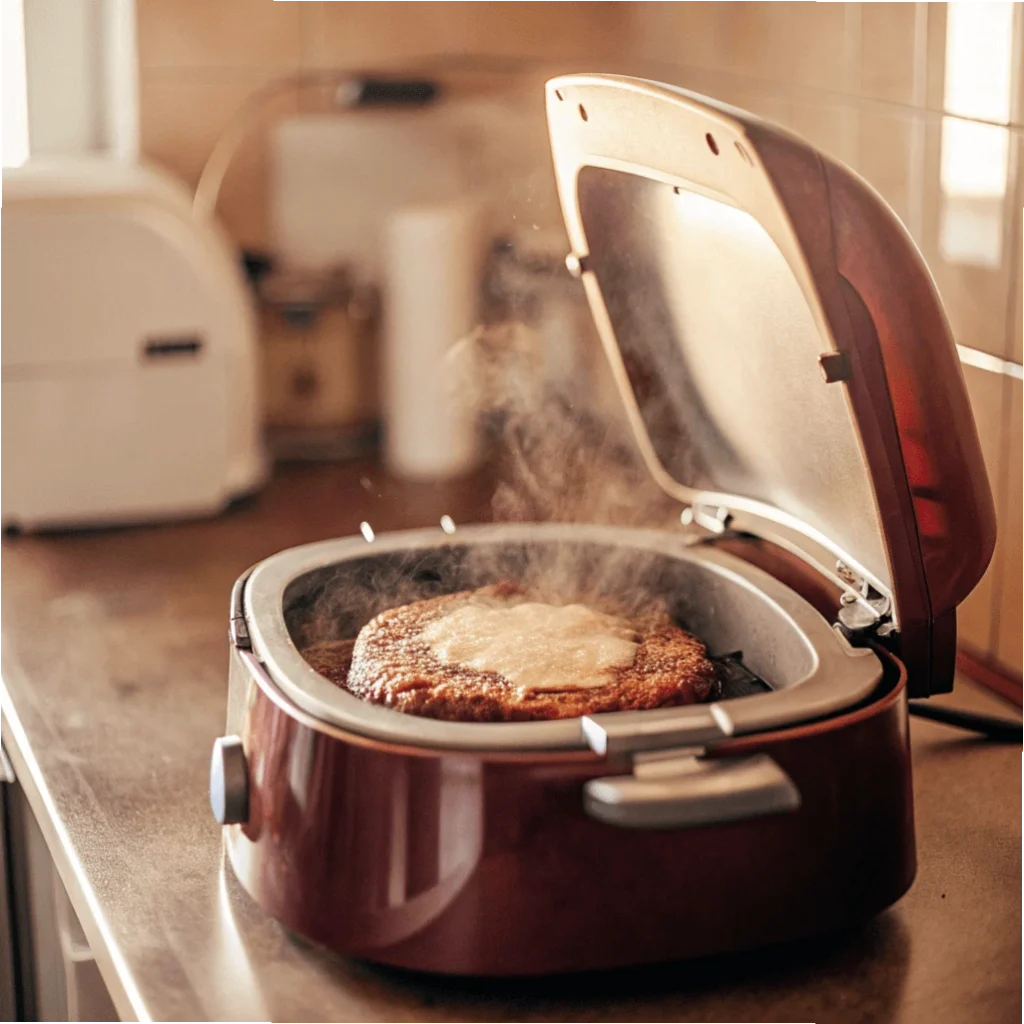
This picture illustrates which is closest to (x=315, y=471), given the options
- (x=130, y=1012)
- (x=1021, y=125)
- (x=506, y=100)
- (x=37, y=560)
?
(x=37, y=560)

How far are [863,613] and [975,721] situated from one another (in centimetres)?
27

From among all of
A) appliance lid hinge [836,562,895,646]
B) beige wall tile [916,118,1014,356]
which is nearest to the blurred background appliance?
beige wall tile [916,118,1014,356]

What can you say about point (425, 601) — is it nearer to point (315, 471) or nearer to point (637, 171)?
point (637, 171)

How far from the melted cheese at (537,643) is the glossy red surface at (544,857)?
0.12 meters

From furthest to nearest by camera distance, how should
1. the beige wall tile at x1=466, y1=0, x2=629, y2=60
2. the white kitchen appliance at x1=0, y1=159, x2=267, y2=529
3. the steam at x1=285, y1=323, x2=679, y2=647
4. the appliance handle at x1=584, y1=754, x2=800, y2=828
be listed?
the beige wall tile at x1=466, y1=0, x2=629, y2=60 → the white kitchen appliance at x1=0, y1=159, x2=267, y2=529 → the steam at x1=285, y1=323, x2=679, y2=647 → the appliance handle at x1=584, y1=754, x2=800, y2=828

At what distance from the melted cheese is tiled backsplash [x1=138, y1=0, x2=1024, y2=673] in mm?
431

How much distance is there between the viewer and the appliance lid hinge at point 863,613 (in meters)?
0.88

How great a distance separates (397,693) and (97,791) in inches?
12.7

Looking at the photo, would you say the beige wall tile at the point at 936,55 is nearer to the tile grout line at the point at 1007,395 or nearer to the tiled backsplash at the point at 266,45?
the tile grout line at the point at 1007,395

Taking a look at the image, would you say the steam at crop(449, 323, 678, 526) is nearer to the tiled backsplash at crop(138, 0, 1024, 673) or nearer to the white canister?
the white canister

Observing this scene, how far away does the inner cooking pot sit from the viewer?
2.44ft

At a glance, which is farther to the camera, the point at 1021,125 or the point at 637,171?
the point at 1021,125

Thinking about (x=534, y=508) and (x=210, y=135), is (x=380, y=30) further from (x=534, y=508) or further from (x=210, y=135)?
(x=534, y=508)

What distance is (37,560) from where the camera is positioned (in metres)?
1.61
